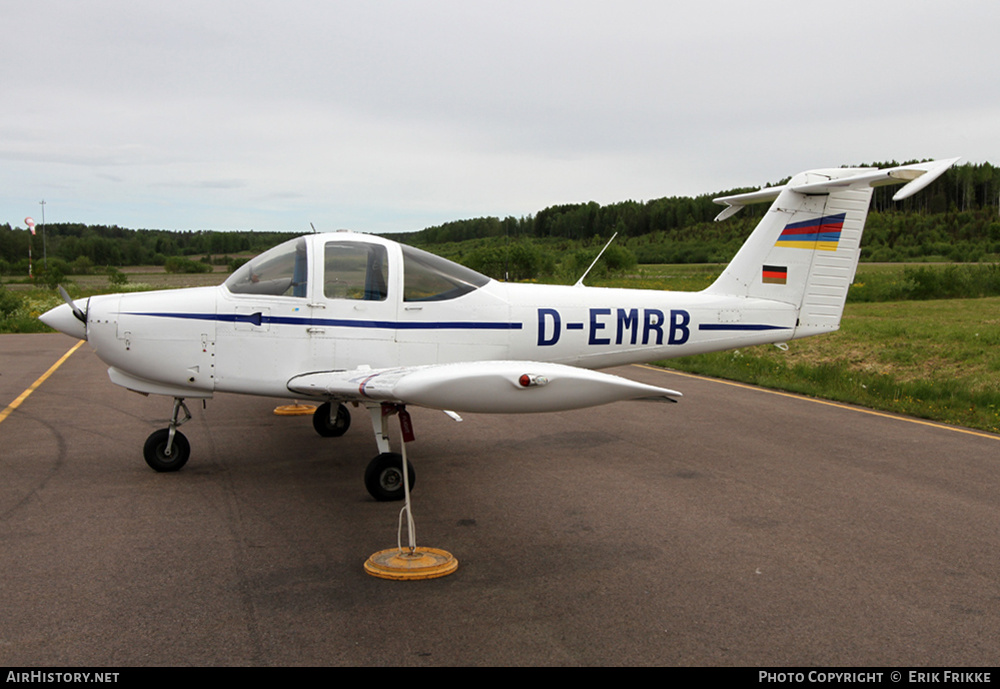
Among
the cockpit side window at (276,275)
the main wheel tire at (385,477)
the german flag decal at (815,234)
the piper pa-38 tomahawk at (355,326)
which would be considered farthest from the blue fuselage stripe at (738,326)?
the cockpit side window at (276,275)

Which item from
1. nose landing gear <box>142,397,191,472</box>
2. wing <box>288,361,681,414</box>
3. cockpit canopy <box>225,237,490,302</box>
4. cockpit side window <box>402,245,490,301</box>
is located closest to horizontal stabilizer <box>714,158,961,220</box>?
wing <box>288,361,681,414</box>

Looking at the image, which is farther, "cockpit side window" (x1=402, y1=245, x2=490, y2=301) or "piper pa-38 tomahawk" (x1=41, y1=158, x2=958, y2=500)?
"cockpit side window" (x1=402, y1=245, x2=490, y2=301)

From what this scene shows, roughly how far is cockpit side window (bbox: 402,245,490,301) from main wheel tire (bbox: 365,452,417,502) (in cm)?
160

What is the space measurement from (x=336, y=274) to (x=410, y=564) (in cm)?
312

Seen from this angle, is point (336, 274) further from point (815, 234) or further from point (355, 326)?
point (815, 234)

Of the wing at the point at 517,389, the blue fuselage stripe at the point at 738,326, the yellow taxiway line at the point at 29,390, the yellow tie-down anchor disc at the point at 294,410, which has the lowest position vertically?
the yellow taxiway line at the point at 29,390

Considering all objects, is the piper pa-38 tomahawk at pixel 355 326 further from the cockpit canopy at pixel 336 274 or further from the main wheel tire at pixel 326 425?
the main wheel tire at pixel 326 425

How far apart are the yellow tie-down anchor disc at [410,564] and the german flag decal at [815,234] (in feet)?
18.8

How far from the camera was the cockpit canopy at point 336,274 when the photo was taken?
684 cm

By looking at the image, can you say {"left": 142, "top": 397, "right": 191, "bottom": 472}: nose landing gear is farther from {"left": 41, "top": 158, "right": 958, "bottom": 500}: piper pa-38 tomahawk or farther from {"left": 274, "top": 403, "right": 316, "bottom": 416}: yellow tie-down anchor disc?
{"left": 274, "top": 403, "right": 316, "bottom": 416}: yellow tie-down anchor disc

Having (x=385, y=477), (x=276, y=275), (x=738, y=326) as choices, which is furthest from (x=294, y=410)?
(x=738, y=326)

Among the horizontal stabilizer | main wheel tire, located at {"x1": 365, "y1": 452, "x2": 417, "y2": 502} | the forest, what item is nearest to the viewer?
main wheel tire, located at {"x1": 365, "y1": 452, "x2": 417, "y2": 502}

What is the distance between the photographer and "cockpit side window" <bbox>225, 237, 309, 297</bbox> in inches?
269

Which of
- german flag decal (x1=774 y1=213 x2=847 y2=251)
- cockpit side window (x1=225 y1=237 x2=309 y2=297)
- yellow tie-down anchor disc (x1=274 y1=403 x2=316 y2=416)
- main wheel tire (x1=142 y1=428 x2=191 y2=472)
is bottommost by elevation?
yellow tie-down anchor disc (x1=274 y1=403 x2=316 y2=416)
